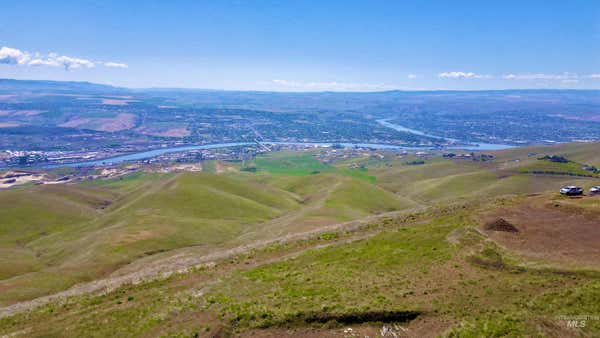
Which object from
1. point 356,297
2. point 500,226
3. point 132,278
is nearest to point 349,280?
point 356,297

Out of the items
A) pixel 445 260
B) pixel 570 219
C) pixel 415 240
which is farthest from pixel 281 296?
pixel 570 219

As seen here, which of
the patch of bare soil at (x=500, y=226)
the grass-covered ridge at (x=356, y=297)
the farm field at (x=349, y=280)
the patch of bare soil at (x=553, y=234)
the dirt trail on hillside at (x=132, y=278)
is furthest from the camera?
the patch of bare soil at (x=500, y=226)

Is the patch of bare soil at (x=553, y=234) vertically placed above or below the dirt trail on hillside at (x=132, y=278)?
above

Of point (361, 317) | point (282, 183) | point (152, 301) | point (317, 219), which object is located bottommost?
point (282, 183)

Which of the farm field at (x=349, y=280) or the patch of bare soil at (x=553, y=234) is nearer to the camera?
the farm field at (x=349, y=280)

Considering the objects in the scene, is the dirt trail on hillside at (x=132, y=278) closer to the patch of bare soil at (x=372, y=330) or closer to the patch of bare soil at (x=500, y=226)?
the patch of bare soil at (x=500, y=226)

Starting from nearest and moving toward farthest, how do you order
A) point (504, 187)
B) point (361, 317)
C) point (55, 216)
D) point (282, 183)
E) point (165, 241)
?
point (361, 317), point (165, 241), point (55, 216), point (504, 187), point (282, 183)

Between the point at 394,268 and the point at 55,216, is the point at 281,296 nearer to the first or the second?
the point at 394,268

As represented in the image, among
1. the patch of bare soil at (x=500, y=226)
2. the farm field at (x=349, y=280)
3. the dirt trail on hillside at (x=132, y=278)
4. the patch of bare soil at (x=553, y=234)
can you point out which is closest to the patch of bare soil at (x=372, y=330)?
the farm field at (x=349, y=280)
